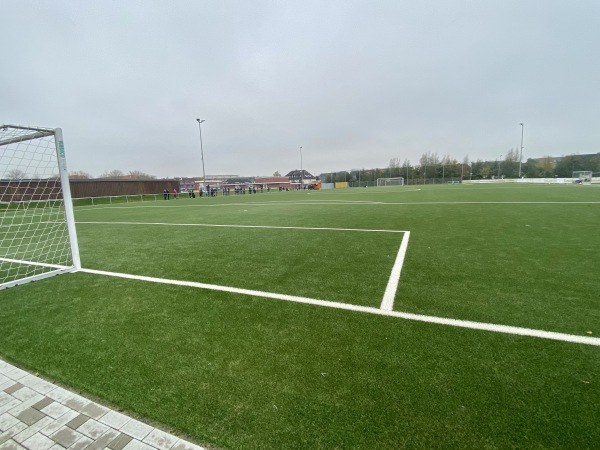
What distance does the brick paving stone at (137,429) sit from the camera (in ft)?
6.03

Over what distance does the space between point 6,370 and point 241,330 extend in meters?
2.14

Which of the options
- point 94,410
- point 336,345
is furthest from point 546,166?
point 94,410

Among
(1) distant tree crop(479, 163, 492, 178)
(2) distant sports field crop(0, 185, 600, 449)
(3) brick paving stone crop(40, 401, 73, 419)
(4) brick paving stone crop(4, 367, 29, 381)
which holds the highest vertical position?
(1) distant tree crop(479, 163, 492, 178)

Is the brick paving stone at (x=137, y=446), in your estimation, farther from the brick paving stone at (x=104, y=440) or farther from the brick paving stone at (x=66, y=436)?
the brick paving stone at (x=66, y=436)

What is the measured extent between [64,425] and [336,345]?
7.17 feet

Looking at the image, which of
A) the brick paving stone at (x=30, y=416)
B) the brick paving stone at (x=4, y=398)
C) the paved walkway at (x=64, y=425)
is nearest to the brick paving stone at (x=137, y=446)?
the paved walkway at (x=64, y=425)

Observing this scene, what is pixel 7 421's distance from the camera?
202 centimetres

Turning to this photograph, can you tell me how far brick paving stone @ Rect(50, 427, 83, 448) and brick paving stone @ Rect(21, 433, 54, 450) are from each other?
0.03 m

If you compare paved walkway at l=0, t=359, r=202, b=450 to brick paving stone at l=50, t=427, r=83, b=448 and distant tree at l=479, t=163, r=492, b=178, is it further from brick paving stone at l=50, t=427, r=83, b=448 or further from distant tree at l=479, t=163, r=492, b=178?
distant tree at l=479, t=163, r=492, b=178

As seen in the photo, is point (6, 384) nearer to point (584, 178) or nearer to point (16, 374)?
point (16, 374)

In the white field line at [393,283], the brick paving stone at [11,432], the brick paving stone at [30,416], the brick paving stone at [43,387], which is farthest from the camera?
the white field line at [393,283]

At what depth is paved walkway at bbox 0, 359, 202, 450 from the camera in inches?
70.9

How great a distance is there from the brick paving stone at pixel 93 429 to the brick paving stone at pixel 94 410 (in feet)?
0.15

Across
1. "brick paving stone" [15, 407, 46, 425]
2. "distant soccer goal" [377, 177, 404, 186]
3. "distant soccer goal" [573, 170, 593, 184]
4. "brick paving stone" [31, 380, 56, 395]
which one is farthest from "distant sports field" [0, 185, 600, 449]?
"distant soccer goal" [377, 177, 404, 186]
